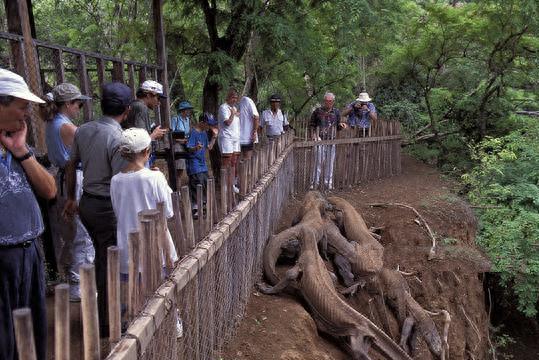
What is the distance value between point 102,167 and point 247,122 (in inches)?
186

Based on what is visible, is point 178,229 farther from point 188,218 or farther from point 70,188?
point 70,188

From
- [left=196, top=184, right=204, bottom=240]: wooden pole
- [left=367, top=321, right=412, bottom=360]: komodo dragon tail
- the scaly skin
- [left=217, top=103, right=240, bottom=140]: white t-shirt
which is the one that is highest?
[left=217, top=103, right=240, bottom=140]: white t-shirt

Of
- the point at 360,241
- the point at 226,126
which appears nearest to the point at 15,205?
the point at 226,126

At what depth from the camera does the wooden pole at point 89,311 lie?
1.64 m

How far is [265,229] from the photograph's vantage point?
5.65 m

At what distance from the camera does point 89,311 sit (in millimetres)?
1694

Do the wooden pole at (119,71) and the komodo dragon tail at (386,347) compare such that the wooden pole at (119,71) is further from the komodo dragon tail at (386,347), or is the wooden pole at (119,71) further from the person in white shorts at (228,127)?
the komodo dragon tail at (386,347)

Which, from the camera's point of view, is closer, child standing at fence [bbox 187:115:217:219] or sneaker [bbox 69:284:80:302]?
sneaker [bbox 69:284:80:302]

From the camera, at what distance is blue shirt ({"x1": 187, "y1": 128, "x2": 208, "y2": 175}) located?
666cm

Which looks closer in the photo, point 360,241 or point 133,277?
point 133,277

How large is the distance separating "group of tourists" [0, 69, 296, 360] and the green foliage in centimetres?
574

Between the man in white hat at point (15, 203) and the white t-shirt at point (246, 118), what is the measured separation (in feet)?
18.2

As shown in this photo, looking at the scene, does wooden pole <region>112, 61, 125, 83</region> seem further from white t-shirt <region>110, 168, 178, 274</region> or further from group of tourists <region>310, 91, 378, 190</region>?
group of tourists <region>310, 91, 378, 190</region>

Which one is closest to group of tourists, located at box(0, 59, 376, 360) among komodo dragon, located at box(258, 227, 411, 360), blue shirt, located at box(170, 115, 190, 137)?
komodo dragon, located at box(258, 227, 411, 360)
